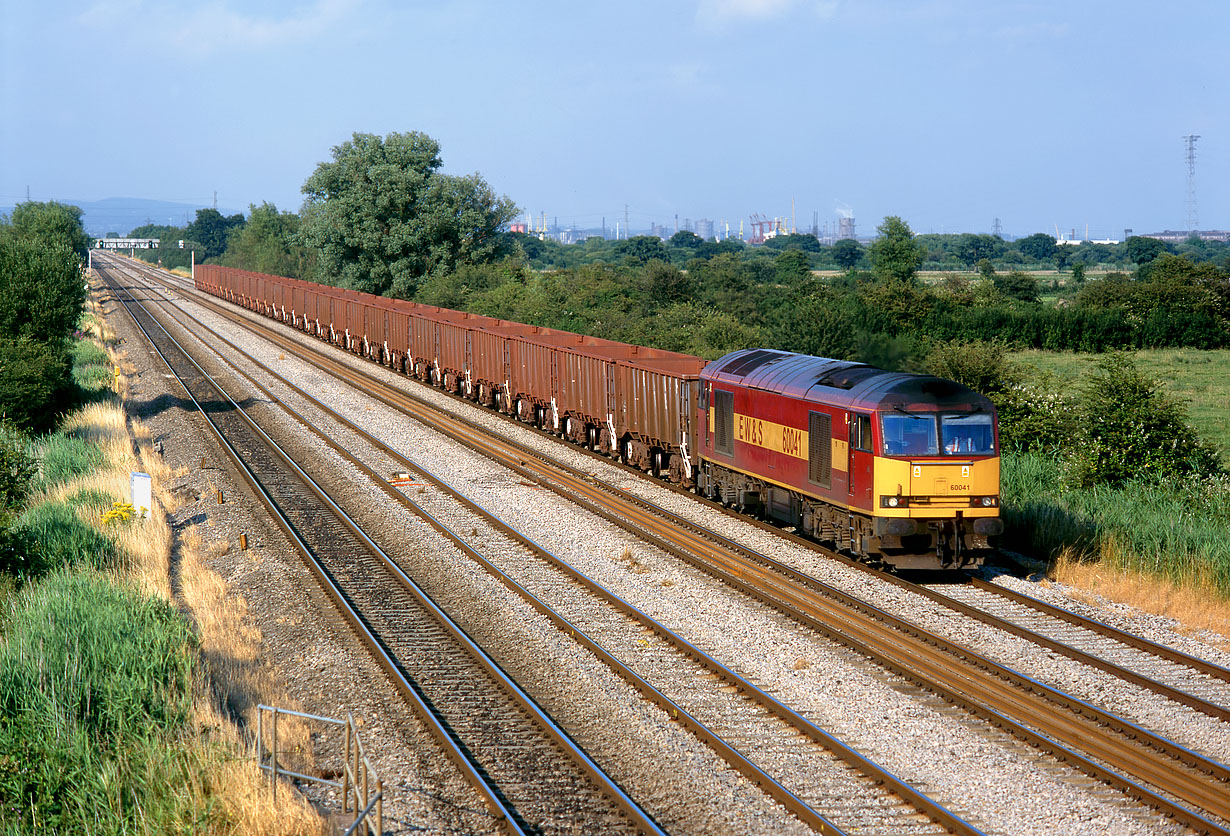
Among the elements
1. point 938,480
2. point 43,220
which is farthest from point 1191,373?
point 43,220

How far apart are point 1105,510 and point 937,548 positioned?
17.6 ft

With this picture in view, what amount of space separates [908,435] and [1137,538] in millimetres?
4821

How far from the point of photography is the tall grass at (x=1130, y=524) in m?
16.0

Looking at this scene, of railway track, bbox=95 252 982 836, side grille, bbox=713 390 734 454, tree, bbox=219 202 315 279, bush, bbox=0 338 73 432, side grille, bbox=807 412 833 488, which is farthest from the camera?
tree, bbox=219 202 315 279

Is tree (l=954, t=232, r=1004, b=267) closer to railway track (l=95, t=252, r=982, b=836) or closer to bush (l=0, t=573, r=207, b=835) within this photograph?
railway track (l=95, t=252, r=982, b=836)

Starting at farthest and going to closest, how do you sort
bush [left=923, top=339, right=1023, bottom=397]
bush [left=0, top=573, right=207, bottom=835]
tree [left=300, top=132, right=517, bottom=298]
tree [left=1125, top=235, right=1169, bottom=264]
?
tree [left=1125, top=235, right=1169, bottom=264]
tree [left=300, top=132, right=517, bottom=298]
bush [left=923, top=339, right=1023, bottom=397]
bush [left=0, top=573, right=207, bottom=835]

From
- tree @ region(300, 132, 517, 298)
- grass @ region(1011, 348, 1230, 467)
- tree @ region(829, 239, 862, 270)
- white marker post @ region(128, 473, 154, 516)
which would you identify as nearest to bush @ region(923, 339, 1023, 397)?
grass @ region(1011, 348, 1230, 467)

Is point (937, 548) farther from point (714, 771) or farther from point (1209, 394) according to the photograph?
point (1209, 394)

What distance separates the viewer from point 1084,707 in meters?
10.9

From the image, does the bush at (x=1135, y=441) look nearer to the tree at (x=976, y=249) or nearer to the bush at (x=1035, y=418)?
the bush at (x=1035, y=418)

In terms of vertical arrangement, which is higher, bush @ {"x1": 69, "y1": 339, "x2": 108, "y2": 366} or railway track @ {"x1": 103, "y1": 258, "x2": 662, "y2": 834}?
bush @ {"x1": 69, "y1": 339, "x2": 108, "y2": 366}

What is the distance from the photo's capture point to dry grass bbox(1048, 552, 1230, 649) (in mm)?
14234

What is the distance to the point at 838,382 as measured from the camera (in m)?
16.9

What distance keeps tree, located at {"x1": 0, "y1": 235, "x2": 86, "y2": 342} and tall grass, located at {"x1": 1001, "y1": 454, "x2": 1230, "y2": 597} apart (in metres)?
28.7
